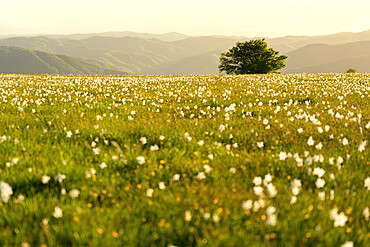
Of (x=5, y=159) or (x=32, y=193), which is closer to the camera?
(x=32, y=193)

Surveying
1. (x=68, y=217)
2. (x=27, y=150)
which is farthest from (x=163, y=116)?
(x=68, y=217)

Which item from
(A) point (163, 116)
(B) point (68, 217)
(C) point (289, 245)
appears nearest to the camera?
(C) point (289, 245)

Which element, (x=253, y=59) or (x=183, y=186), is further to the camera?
(x=253, y=59)

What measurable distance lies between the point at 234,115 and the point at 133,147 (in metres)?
3.49

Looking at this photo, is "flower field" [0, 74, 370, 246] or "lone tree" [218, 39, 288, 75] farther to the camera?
"lone tree" [218, 39, 288, 75]

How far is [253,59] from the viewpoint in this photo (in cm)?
6731

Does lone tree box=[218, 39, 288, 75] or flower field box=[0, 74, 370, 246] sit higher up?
lone tree box=[218, 39, 288, 75]

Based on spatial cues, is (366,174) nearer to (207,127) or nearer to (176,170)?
(176,170)

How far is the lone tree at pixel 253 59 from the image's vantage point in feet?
215

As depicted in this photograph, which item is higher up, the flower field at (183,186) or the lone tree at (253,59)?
the lone tree at (253,59)

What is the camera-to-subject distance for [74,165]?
386cm

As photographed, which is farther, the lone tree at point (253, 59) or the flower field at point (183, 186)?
the lone tree at point (253, 59)

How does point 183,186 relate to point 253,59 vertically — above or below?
below

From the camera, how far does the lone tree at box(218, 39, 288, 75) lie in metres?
65.6
